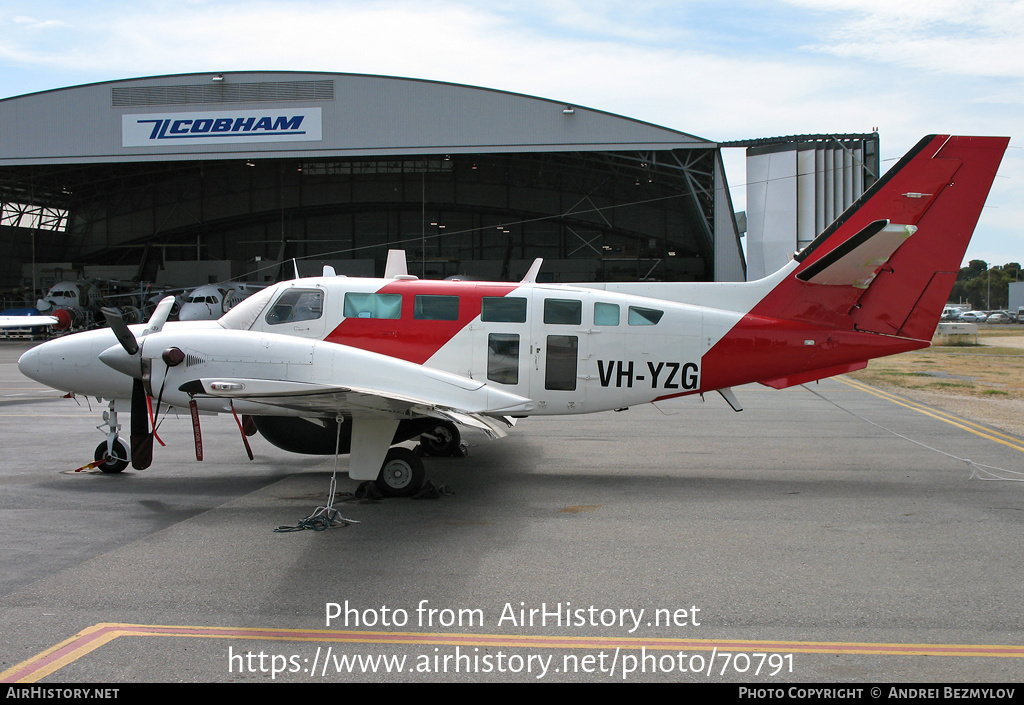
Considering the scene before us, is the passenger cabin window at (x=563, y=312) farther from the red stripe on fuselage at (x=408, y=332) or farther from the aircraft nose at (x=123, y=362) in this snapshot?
the aircraft nose at (x=123, y=362)

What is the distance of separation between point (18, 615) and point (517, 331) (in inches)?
238

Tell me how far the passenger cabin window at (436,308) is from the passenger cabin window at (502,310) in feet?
1.22

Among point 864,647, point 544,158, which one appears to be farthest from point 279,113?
point 864,647

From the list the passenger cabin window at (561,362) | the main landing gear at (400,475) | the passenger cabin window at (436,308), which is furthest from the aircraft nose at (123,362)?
the passenger cabin window at (561,362)

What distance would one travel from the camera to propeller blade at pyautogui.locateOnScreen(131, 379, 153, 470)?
816 centimetres

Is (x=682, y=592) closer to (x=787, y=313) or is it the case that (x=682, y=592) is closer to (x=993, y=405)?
(x=787, y=313)

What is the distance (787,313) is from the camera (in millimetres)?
9664

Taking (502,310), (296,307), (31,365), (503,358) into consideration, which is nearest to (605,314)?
(502,310)

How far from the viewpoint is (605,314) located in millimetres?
9523

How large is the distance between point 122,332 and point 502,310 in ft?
14.9

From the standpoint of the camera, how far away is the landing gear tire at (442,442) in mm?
10906

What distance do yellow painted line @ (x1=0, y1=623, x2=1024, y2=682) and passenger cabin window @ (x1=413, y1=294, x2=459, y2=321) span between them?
517 cm
